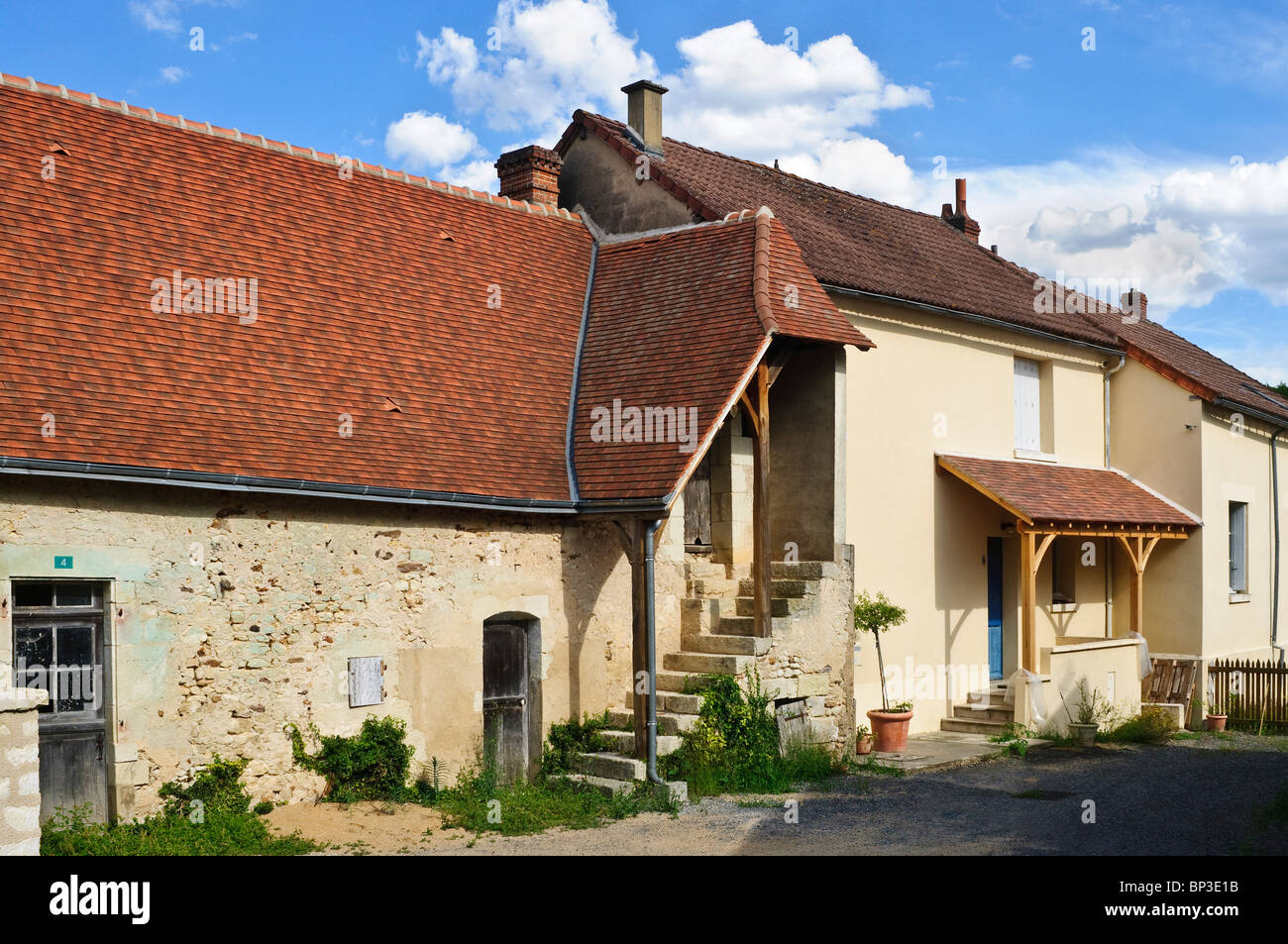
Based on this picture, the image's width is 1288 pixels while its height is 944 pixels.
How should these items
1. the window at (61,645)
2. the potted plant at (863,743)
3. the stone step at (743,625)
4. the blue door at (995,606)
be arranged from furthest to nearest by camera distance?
1. the blue door at (995,606)
2. the potted plant at (863,743)
3. the stone step at (743,625)
4. the window at (61,645)

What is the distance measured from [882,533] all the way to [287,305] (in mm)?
8105

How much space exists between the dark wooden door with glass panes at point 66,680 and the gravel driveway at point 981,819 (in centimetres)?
271

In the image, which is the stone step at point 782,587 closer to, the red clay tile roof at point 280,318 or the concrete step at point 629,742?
the concrete step at point 629,742

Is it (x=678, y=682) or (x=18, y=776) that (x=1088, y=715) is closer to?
(x=678, y=682)

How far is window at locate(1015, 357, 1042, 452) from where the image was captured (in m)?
19.0

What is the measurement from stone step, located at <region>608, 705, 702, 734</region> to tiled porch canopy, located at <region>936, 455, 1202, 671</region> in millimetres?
6241

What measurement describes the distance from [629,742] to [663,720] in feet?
1.32

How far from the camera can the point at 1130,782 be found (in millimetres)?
13422

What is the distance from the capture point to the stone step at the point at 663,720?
12.2 m

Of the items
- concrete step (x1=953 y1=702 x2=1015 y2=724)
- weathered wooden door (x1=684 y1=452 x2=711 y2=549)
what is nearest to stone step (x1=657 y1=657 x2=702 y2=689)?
weathered wooden door (x1=684 y1=452 x2=711 y2=549)

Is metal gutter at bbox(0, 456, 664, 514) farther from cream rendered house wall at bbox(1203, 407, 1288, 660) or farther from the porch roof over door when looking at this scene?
cream rendered house wall at bbox(1203, 407, 1288, 660)

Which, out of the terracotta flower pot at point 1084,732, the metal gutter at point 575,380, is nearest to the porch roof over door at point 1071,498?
the terracotta flower pot at point 1084,732
